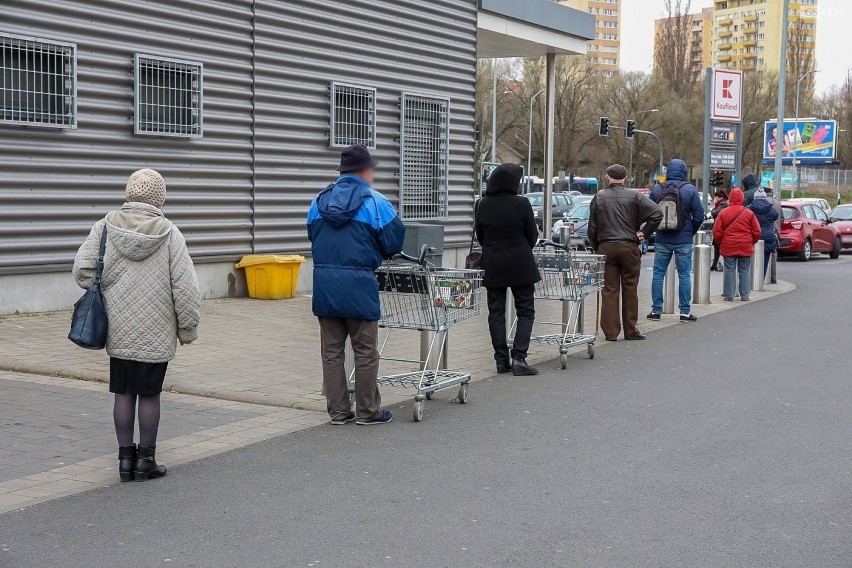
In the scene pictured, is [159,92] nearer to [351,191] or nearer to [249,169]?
[249,169]

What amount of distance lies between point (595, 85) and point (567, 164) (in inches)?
321

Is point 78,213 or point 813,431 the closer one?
point 813,431

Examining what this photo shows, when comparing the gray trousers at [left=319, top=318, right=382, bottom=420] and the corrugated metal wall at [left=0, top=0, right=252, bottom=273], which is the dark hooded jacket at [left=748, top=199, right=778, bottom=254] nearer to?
the corrugated metal wall at [left=0, top=0, right=252, bottom=273]

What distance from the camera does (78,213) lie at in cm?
1373

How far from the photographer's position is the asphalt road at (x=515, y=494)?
17.2 feet

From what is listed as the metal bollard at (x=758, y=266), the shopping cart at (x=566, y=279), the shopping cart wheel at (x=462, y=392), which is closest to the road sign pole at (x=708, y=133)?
the metal bollard at (x=758, y=266)

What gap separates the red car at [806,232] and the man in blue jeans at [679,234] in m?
17.2

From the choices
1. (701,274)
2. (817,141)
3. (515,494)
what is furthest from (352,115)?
(817,141)

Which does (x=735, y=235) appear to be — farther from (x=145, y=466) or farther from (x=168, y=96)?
(x=145, y=466)

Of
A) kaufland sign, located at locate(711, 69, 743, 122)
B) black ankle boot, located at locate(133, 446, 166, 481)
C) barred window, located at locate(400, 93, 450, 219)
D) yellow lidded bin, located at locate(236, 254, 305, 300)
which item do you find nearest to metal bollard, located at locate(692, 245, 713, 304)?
barred window, located at locate(400, 93, 450, 219)

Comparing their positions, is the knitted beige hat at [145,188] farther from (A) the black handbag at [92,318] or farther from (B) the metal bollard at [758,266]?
(B) the metal bollard at [758,266]

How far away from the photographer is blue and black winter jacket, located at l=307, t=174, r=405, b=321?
797 centimetres

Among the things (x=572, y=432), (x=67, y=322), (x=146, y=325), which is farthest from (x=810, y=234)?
(x=146, y=325)

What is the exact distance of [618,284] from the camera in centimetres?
1316
